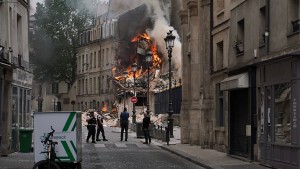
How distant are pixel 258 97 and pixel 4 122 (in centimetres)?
934

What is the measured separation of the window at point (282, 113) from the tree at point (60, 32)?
6158 cm

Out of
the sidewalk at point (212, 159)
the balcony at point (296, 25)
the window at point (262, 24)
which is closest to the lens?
the balcony at point (296, 25)

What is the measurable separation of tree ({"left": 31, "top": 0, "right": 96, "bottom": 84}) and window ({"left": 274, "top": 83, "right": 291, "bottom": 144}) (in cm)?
6158

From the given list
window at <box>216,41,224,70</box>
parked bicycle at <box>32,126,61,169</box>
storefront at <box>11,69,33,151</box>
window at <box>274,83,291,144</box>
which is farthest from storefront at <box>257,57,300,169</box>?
storefront at <box>11,69,33,151</box>

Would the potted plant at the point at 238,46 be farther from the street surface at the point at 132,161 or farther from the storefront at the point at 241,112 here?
the street surface at the point at 132,161

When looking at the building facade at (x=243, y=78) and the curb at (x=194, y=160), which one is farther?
the curb at (x=194, y=160)

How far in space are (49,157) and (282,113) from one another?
22.1 feet

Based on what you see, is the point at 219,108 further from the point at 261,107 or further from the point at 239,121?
the point at 261,107

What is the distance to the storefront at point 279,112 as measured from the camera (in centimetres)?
1627

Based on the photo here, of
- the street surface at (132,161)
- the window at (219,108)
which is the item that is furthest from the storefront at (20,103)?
the window at (219,108)

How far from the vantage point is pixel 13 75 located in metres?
24.5

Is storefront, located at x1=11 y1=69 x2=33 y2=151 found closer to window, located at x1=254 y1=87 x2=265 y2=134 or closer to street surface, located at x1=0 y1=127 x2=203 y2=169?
street surface, located at x1=0 y1=127 x2=203 y2=169

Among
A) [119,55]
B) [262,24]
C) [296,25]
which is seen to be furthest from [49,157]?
[119,55]

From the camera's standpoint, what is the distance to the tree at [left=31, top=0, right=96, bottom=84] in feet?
271
